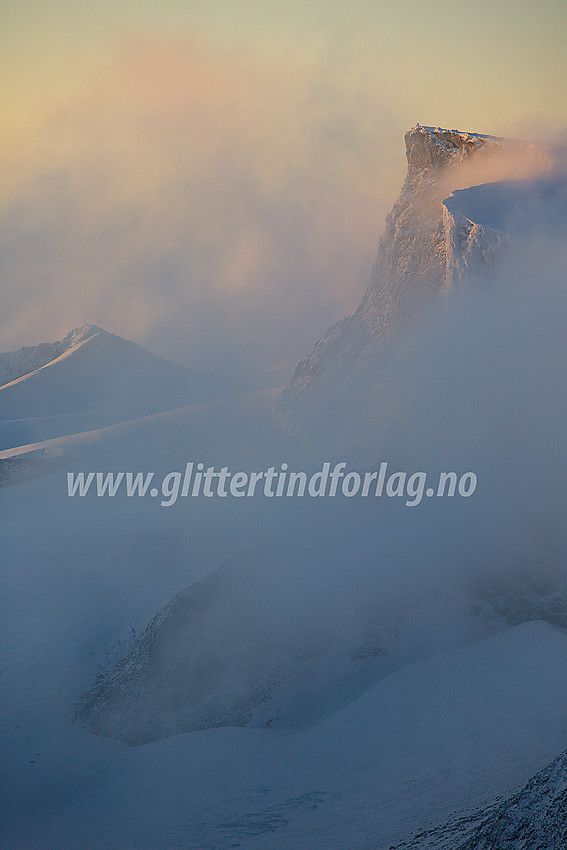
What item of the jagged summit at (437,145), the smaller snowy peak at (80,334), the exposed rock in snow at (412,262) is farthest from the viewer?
the smaller snowy peak at (80,334)

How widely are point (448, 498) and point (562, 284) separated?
8.59m

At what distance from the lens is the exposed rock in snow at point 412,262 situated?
20500mm

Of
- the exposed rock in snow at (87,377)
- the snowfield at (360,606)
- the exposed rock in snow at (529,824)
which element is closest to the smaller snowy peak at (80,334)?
the exposed rock in snow at (87,377)

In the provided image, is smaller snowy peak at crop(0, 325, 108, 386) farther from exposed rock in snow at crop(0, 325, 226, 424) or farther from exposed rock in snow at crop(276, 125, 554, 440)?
exposed rock in snow at crop(276, 125, 554, 440)

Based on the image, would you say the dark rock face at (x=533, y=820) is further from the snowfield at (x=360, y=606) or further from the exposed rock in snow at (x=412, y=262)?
the exposed rock in snow at (x=412, y=262)

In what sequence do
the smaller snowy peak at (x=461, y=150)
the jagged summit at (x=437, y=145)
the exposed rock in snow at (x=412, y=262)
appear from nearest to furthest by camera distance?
the exposed rock in snow at (x=412, y=262)
the smaller snowy peak at (x=461, y=150)
the jagged summit at (x=437, y=145)

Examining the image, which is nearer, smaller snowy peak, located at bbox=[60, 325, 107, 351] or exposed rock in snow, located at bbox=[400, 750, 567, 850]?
exposed rock in snow, located at bbox=[400, 750, 567, 850]

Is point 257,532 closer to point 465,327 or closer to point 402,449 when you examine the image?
point 402,449

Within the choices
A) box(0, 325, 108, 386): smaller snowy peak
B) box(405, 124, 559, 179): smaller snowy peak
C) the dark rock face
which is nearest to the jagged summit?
box(405, 124, 559, 179): smaller snowy peak

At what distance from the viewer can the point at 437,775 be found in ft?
29.7

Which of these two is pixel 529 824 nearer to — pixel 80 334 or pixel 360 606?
pixel 360 606

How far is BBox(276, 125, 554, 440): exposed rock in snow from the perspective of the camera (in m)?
20.5

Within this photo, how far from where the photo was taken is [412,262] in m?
22.8

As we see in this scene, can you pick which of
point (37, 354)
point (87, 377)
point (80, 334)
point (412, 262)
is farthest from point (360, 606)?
point (37, 354)
